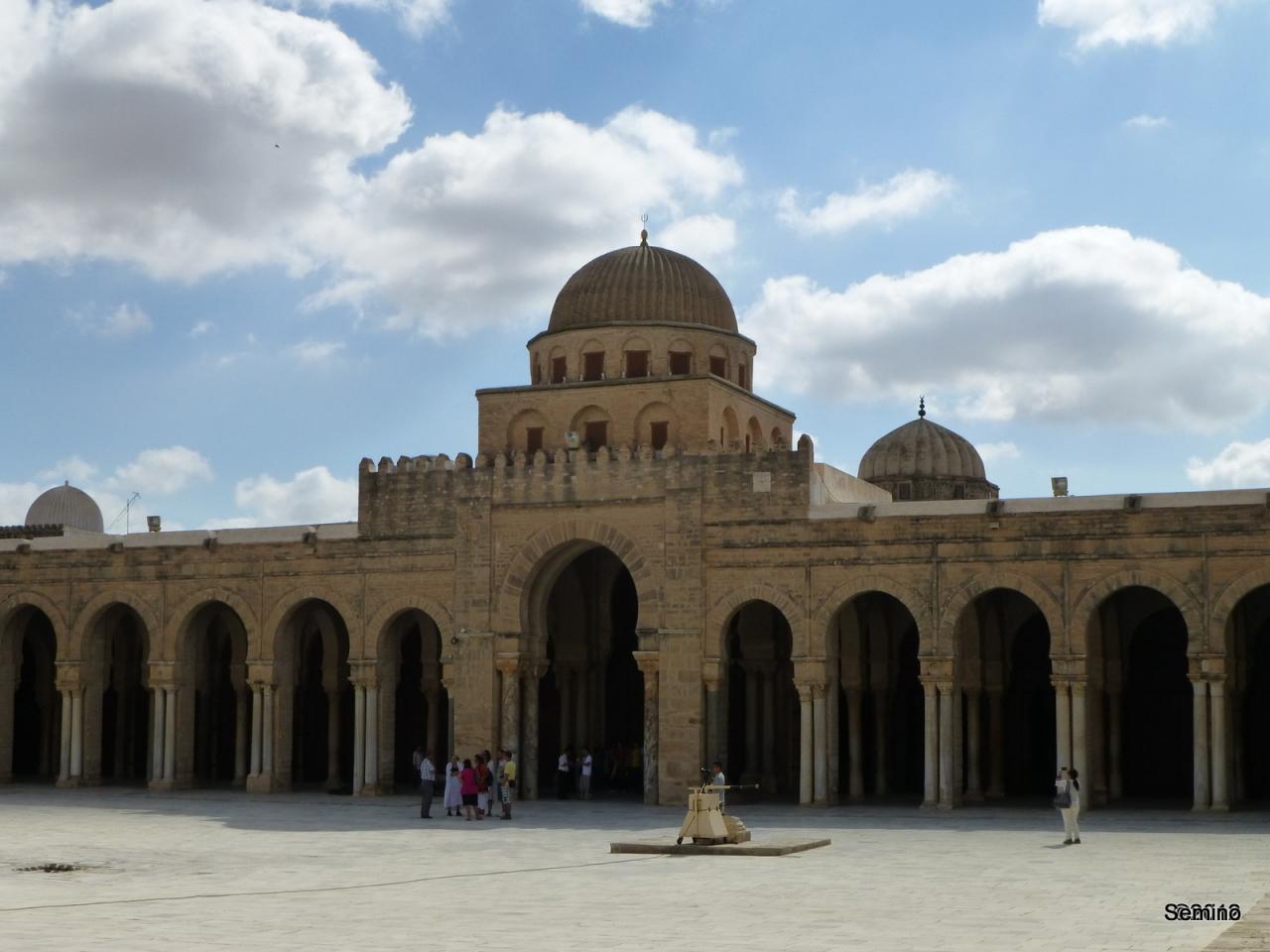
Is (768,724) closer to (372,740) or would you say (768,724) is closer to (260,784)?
(372,740)

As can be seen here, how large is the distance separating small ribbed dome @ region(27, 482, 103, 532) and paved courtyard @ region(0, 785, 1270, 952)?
21.9m

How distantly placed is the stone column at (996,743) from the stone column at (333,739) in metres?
12.0

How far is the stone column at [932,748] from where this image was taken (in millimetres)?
26953

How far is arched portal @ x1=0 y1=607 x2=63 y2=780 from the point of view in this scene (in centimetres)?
3422

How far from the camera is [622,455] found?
97.0 feet

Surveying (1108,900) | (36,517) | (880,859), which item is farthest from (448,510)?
(36,517)

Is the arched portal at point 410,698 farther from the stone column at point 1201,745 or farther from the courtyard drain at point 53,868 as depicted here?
the stone column at point 1201,745

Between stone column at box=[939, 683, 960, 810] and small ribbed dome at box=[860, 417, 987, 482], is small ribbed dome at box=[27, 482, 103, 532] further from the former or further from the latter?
stone column at box=[939, 683, 960, 810]

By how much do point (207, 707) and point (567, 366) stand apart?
1074 cm

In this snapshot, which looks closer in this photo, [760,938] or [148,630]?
[760,938]

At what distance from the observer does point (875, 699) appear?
1206 inches

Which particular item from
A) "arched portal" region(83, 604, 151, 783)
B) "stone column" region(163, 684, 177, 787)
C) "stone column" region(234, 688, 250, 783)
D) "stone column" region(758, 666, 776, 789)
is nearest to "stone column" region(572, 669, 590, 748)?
"stone column" region(758, 666, 776, 789)

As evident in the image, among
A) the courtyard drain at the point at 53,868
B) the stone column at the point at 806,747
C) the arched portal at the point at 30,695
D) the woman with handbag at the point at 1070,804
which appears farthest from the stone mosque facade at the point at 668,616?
the courtyard drain at the point at 53,868

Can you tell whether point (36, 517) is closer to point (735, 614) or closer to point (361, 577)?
point (361, 577)
